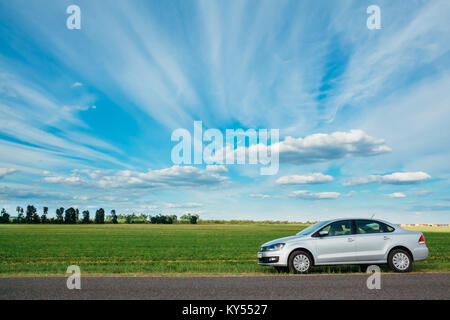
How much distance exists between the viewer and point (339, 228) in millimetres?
11844

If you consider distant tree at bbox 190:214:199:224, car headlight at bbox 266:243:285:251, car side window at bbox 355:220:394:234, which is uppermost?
car side window at bbox 355:220:394:234

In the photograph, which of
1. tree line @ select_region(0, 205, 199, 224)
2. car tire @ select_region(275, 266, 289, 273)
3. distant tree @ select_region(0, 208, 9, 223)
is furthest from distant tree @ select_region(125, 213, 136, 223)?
car tire @ select_region(275, 266, 289, 273)

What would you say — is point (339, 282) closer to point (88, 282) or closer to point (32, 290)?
point (88, 282)

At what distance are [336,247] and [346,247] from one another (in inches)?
12.9

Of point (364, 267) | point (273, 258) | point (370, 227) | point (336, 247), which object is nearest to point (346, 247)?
Answer: point (336, 247)

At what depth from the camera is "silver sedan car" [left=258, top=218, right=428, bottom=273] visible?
447 inches

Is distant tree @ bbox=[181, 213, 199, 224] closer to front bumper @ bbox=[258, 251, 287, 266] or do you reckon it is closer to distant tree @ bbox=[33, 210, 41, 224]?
distant tree @ bbox=[33, 210, 41, 224]

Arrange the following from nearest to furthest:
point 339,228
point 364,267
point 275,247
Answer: point 275,247 → point 339,228 → point 364,267

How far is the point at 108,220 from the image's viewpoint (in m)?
165

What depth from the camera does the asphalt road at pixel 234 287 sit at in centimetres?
792

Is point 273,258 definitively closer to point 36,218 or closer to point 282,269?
point 282,269

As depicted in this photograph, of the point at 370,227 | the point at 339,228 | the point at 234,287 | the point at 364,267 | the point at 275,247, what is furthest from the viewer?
the point at 364,267

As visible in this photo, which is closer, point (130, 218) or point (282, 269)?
point (282, 269)

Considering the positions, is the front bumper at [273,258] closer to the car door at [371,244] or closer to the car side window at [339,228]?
the car side window at [339,228]
